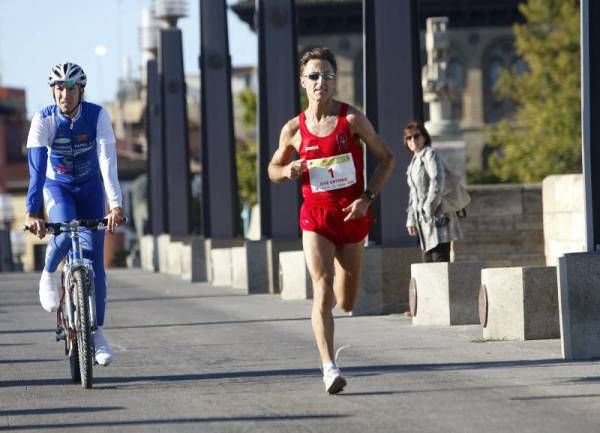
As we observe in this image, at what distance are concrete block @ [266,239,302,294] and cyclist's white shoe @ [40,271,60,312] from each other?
14976mm

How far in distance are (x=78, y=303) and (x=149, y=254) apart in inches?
1878

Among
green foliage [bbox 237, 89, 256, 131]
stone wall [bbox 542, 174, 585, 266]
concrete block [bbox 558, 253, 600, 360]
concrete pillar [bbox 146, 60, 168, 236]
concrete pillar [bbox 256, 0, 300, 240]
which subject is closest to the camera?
concrete block [bbox 558, 253, 600, 360]

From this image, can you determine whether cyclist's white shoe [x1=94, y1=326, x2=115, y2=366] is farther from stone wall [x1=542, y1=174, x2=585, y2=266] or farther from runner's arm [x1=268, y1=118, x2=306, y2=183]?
stone wall [x1=542, y1=174, x2=585, y2=266]

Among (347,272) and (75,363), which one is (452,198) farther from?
(347,272)

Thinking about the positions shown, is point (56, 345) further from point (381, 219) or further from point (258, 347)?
point (381, 219)

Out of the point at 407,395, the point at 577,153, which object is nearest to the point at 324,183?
the point at 407,395

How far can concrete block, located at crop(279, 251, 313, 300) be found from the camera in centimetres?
2447

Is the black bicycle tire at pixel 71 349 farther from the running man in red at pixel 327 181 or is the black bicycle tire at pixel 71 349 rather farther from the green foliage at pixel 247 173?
the green foliage at pixel 247 173

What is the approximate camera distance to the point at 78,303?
39.7 ft

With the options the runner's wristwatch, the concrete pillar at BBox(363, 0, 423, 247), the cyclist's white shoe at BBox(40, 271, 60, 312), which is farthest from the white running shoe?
the concrete pillar at BBox(363, 0, 423, 247)

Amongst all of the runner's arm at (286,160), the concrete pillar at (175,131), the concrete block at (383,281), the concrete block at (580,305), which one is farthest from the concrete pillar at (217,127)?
the runner's arm at (286,160)

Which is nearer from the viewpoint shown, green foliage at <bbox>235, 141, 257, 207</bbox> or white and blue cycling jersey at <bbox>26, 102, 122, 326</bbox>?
white and blue cycling jersey at <bbox>26, 102, 122, 326</bbox>

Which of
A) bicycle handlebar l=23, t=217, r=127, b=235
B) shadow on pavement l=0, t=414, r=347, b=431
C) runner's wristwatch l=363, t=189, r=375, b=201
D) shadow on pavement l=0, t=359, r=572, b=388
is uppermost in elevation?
runner's wristwatch l=363, t=189, r=375, b=201

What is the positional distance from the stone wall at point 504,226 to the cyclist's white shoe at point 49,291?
17.3 m
